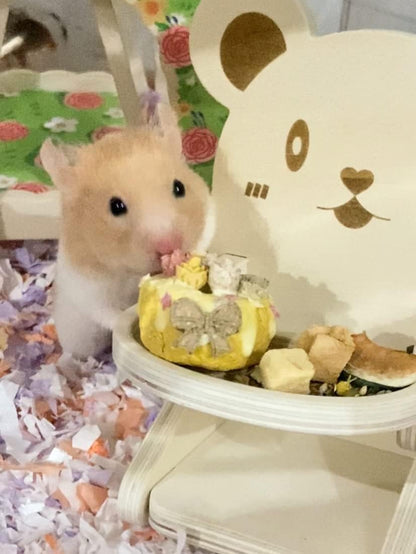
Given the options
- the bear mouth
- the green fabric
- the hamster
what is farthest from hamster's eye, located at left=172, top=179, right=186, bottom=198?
the green fabric

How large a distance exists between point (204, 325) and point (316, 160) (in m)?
0.20

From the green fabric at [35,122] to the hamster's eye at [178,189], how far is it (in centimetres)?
26

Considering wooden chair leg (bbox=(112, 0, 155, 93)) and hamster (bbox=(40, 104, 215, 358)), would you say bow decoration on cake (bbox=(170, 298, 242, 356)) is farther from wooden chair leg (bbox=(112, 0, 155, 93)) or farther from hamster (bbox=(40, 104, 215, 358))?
wooden chair leg (bbox=(112, 0, 155, 93))

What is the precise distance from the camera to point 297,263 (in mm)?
713

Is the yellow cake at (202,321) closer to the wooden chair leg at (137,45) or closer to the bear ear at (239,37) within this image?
the bear ear at (239,37)

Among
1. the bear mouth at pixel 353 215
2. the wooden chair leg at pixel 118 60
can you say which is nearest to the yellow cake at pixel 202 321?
the bear mouth at pixel 353 215

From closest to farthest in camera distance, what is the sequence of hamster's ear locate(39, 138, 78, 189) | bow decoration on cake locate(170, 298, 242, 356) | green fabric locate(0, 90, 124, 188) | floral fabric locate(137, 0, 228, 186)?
bow decoration on cake locate(170, 298, 242, 356) < hamster's ear locate(39, 138, 78, 189) < floral fabric locate(137, 0, 228, 186) < green fabric locate(0, 90, 124, 188)

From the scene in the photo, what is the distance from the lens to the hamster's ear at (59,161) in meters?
0.69

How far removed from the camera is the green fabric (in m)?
0.95

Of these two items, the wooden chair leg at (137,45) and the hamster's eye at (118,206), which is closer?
Answer: the hamster's eye at (118,206)

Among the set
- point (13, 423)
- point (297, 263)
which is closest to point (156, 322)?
point (297, 263)

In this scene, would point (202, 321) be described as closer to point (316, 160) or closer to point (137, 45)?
point (316, 160)

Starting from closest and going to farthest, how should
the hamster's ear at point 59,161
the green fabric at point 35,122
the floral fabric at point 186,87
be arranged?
the hamster's ear at point 59,161, the floral fabric at point 186,87, the green fabric at point 35,122

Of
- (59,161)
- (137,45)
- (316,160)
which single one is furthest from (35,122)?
(316,160)
